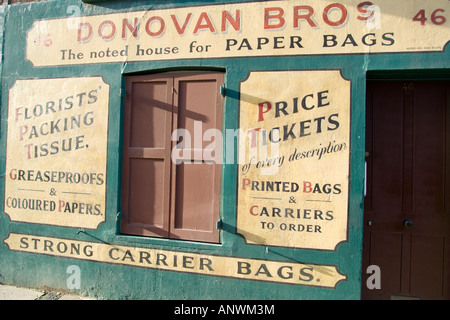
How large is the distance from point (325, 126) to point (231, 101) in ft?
3.45

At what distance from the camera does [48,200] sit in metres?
3.73

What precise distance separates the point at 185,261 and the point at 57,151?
215 cm

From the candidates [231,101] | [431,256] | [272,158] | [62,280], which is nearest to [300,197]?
[272,158]

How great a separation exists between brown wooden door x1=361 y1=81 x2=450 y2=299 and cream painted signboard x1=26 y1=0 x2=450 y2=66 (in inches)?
23.0

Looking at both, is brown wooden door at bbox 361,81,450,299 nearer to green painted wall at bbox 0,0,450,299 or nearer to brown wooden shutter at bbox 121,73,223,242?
green painted wall at bbox 0,0,450,299

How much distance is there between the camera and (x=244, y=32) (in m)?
3.25

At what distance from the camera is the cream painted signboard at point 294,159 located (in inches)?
119

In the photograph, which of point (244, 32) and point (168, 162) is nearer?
point (244, 32)

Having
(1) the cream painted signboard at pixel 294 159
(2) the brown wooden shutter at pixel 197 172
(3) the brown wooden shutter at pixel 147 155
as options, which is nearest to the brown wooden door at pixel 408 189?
(1) the cream painted signboard at pixel 294 159

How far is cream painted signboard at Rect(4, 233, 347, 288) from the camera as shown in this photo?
3.07 m

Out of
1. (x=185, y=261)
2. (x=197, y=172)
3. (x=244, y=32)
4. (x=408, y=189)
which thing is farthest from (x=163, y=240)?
(x=408, y=189)

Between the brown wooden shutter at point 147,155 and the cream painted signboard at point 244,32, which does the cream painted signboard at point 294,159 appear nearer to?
the cream painted signboard at point 244,32

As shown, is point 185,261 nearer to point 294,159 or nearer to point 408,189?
point 294,159

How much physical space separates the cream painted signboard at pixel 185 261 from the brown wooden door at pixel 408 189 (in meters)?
0.68
